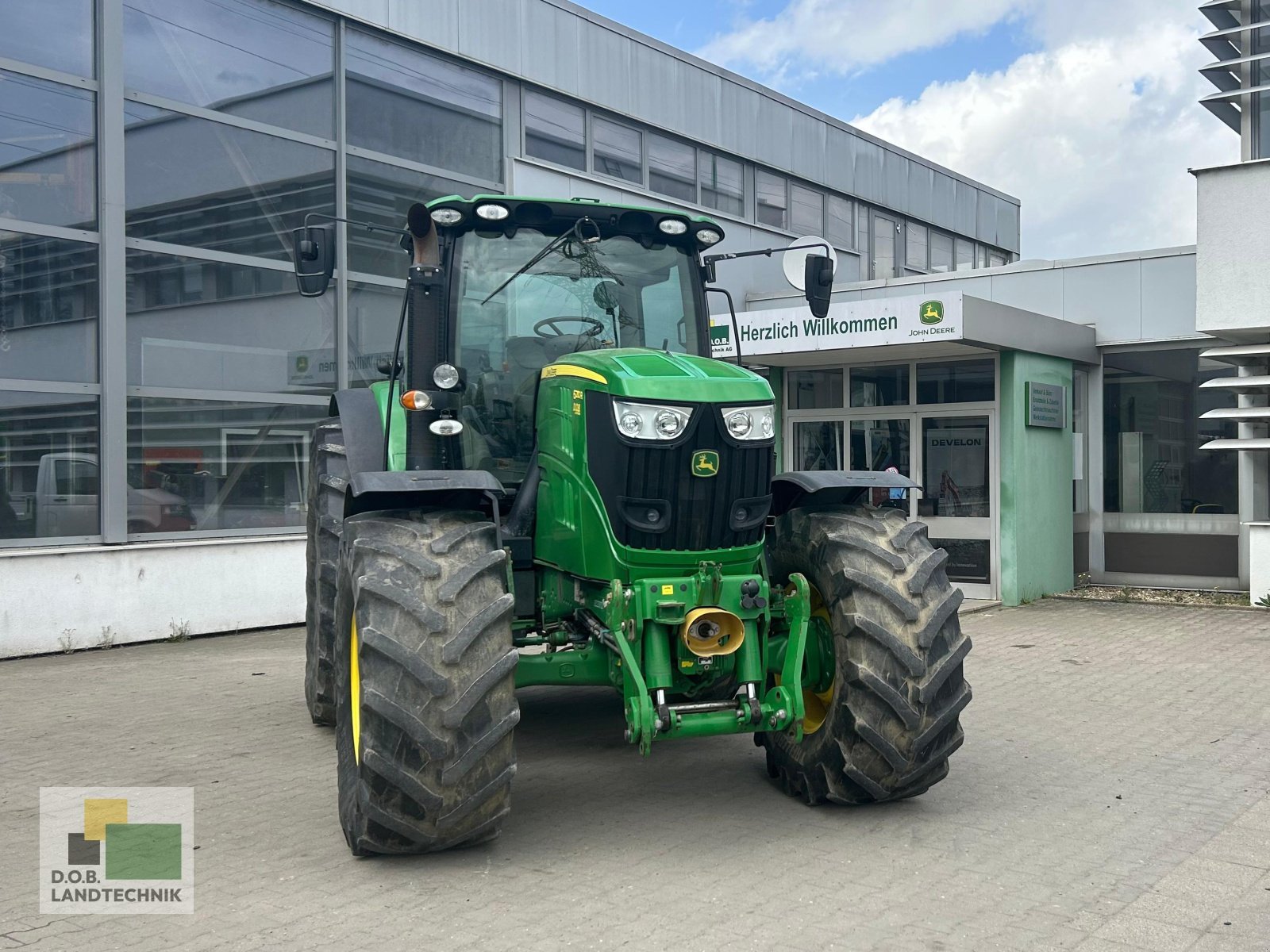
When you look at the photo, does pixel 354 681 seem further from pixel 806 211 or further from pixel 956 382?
pixel 806 211

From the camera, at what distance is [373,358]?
13180mm

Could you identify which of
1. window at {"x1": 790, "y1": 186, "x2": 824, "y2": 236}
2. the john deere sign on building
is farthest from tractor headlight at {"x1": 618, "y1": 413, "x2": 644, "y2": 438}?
window at {"x1": 790, "y1": 186, "x2": 824, "y2": 236}

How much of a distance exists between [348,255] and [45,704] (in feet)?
20.6

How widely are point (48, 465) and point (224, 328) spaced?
2.22m

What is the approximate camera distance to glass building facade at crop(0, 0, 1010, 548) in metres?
10.4

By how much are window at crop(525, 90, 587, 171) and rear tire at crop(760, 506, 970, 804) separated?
424 inches

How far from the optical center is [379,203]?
1333 cm

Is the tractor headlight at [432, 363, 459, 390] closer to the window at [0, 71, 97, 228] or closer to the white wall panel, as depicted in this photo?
the white wall panel

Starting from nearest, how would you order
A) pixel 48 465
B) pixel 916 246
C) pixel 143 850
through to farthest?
pixel 143 850 → pixel 48 465 → pixel 916 246

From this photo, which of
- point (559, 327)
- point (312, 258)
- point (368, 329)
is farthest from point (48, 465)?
point (559, 327)

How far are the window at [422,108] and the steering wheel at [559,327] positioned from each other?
799 centimetres

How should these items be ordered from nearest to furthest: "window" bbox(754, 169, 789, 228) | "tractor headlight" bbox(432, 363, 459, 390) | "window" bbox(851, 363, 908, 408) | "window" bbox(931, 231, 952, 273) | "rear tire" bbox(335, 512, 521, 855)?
"rear tire" bbox(335, 512, 521, 855) → "tractor headlight" bbox(432, 363, 459, 390) → "window" bbox(851, 363, 908, 408) → "window" bbox(754, 169, 789, 228) → "window" bbox(931, 231, 952, 273)

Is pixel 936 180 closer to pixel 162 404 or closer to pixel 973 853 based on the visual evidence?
pixel 162 404

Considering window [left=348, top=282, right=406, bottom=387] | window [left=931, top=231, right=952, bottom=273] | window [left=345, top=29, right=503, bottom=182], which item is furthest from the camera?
window [left=931, top=231, right=952, bottom=273]
